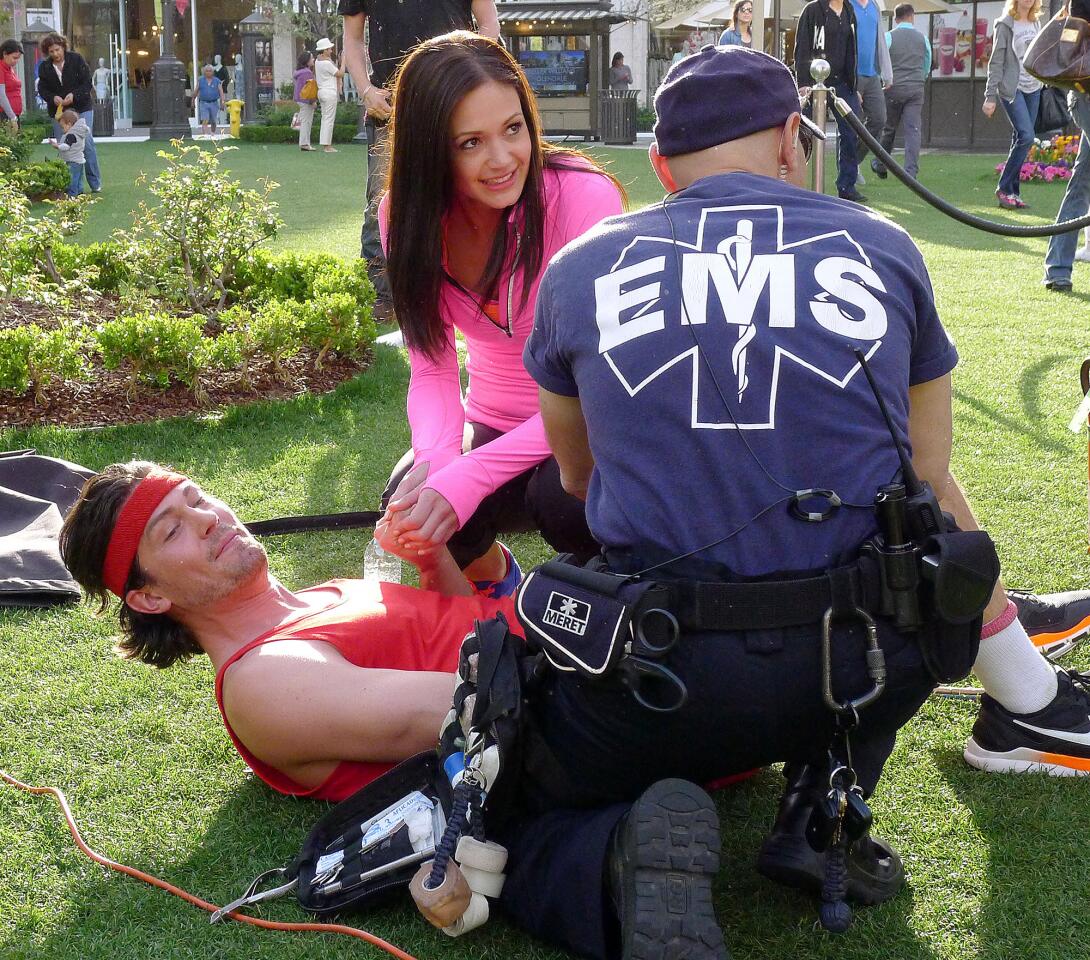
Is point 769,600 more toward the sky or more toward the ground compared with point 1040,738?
more toward the sky

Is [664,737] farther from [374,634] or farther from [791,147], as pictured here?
[791,147]

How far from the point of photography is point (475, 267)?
346 centimetres

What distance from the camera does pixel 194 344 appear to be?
585cm

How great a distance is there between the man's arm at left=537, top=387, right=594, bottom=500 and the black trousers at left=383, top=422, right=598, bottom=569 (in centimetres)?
45

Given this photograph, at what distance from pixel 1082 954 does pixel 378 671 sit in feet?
4.73

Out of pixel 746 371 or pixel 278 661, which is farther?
pixel 278 661

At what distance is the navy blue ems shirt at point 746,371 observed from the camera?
199 centimetres

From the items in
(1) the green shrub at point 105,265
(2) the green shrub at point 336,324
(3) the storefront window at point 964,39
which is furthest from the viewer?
(3) the storefront window at point 964,39

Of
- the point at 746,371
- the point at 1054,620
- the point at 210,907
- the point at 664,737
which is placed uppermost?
the point at 746,371

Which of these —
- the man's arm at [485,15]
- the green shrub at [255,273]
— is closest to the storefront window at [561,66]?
the green shrub at [255,273]

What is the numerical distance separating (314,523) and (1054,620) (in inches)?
98.3

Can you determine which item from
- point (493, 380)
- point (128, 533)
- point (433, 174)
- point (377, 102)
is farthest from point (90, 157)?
point (128, 533)

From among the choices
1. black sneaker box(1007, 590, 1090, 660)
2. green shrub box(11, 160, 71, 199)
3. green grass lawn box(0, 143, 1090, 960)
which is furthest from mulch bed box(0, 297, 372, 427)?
green shrub box(11, 160, 71, 199)

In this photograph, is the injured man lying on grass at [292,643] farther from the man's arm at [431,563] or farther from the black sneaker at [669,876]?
the black sneaker at [669,876]
